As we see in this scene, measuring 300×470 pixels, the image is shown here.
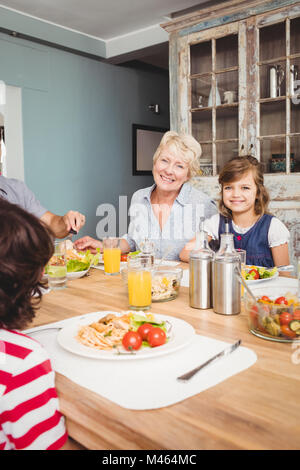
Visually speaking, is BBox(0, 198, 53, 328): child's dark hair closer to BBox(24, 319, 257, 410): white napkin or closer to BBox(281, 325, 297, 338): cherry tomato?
BBox(24, 319, 257, 410): white napkin

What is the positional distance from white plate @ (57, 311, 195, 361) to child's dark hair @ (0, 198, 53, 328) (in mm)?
154

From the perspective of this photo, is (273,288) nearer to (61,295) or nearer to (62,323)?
(62,323)

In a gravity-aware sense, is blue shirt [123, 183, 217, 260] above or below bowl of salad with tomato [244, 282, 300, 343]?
above

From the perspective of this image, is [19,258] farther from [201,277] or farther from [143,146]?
[143,146]

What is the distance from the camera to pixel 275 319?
91cm

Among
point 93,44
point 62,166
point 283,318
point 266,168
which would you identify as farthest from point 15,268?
point 93,44

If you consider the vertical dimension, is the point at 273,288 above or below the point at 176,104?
below

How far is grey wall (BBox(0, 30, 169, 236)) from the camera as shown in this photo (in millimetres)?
3863

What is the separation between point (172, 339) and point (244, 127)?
2.68 meters

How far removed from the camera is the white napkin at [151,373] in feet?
2.23

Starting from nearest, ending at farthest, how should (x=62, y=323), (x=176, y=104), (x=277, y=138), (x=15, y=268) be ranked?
(x=15, y=268) → (x=62, y=323) → (x=277, y=138) → (x=176, y=104)

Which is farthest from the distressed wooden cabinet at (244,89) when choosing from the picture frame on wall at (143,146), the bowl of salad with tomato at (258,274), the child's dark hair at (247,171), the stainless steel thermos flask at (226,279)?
the stainless steel thermos flask at (226,279)

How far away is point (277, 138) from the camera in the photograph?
314 cm

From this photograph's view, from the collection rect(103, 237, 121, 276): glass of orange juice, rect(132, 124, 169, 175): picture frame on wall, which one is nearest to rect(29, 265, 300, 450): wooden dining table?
rect(103, 237, 121, 276): glass of orange juice
